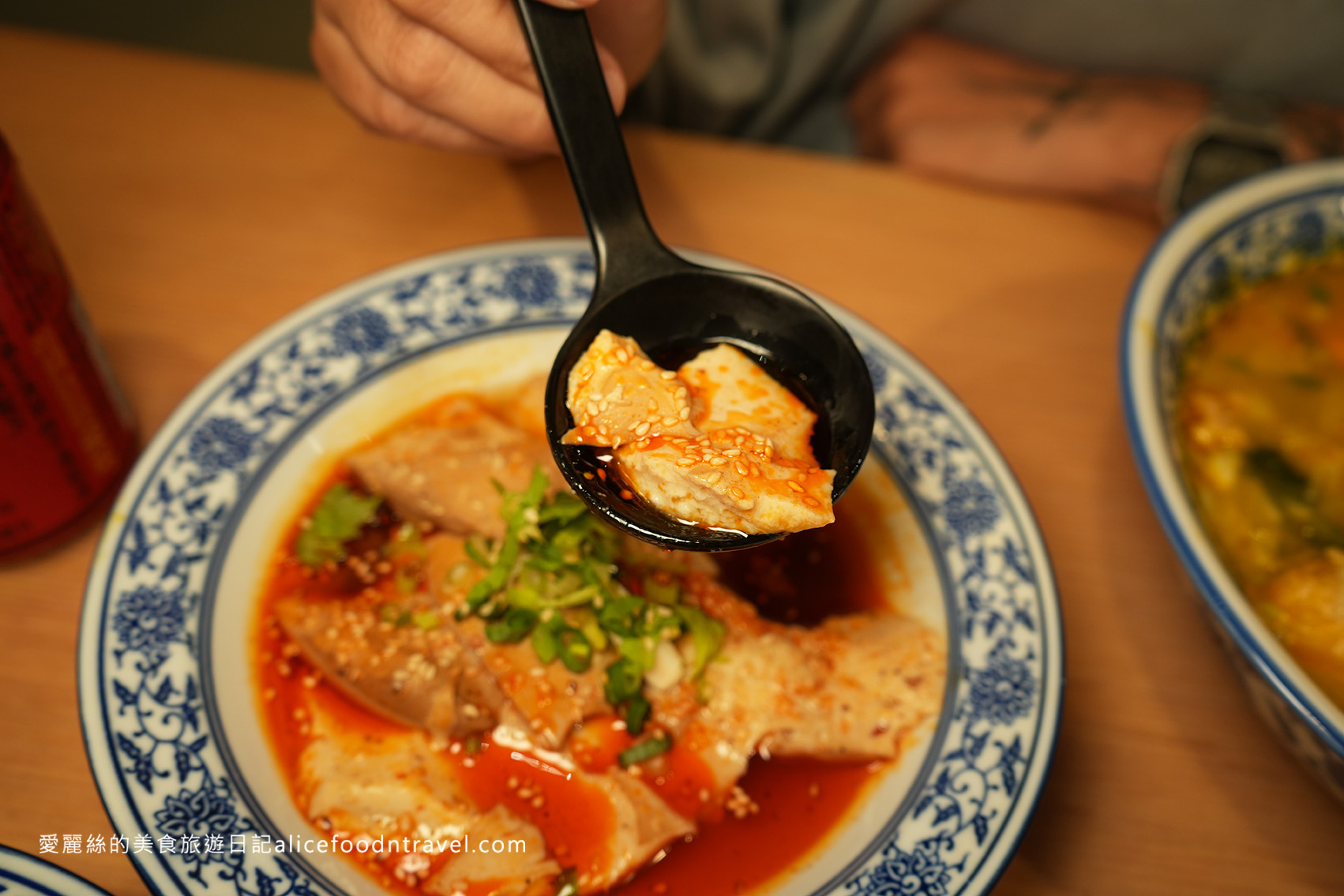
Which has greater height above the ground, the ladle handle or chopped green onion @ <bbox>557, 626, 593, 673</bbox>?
the ladle handle

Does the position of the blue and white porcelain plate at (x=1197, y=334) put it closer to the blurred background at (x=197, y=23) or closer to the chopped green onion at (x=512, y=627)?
the chopped green onion at (x=512, y=627)

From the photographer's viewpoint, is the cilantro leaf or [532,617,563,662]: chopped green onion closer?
[532,617,563,662]: chopped green onion

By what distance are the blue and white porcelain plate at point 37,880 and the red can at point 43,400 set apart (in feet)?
2.17

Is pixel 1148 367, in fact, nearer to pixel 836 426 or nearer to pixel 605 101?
pixel 836 426

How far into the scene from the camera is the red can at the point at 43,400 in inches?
54.4

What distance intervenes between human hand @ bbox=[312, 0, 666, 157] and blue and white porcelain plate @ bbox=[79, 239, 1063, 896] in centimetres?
33

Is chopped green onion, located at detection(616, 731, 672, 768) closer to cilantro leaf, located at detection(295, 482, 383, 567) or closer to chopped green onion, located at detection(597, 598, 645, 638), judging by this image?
chopped green onion, located at detection(597, 598, 645, 638)

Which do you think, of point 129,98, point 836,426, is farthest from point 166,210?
point 836,426

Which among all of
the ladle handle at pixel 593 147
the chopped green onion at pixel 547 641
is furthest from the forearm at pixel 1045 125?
the chopped green onion at pixel 547 641

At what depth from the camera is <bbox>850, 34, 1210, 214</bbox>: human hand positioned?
2508 millimetres

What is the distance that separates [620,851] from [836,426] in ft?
2.74

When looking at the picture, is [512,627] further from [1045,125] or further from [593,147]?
[1045,125]

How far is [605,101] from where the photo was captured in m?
1.50

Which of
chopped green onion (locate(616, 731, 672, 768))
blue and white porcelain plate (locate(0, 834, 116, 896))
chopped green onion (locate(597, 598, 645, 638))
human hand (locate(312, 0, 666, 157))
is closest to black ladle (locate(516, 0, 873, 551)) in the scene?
human hand (locate(312, 0, 666, 157))
